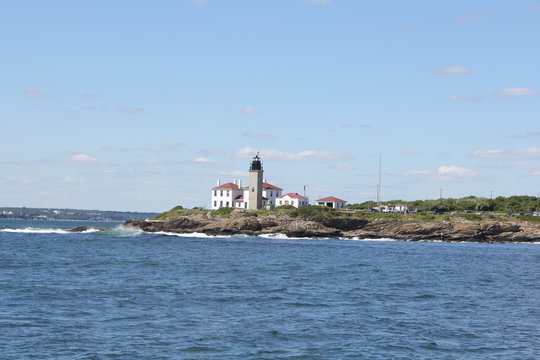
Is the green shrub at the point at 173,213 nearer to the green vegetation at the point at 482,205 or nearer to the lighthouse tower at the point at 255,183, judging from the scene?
the lighthouse tower at the point at 255,183

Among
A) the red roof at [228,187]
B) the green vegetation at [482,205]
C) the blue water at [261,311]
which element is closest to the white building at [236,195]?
the red roof at [228,187]

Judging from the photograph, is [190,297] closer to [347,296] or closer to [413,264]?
[347,296]

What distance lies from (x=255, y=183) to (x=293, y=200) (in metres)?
10.8

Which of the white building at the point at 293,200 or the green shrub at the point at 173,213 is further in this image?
the white building at the point at 293,200

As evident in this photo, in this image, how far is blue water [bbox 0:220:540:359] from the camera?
21.0 m

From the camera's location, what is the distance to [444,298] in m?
32.7

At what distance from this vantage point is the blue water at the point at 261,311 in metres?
21.0

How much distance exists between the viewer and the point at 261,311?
2748 centimetres

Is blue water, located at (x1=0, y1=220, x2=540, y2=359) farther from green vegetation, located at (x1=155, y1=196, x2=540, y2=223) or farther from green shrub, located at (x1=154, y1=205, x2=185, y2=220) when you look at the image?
green shrub, located at (x1=154, y1=205, x2=185, y2=220)

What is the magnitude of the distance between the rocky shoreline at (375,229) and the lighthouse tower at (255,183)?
15.3 meters

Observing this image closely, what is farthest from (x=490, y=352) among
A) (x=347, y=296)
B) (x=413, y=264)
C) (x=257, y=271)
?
(x=413, y=264)

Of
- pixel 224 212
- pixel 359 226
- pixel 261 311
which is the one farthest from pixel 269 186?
pixel 261 311

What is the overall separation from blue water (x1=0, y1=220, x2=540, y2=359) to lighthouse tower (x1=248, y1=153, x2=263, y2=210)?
67.9m

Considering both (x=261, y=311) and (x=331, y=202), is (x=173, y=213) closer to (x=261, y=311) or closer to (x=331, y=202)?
(x=331, y=202)
